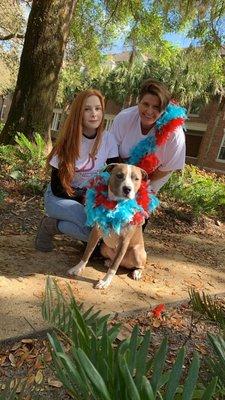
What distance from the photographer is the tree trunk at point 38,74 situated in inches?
302

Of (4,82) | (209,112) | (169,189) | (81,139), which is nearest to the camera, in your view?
(81,139)

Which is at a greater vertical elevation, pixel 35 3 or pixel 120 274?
pixel 35 3

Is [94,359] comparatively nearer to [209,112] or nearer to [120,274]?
[120,274]

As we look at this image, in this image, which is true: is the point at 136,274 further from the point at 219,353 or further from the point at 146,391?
the point at 146,391

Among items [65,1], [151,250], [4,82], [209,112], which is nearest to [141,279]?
[151,250]

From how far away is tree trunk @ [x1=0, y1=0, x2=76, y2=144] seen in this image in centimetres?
767

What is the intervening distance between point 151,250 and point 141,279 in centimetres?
106

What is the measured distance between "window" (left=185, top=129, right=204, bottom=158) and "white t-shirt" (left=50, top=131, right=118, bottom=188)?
2795 cm

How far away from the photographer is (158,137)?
410cm

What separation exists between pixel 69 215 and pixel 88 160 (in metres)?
0.58

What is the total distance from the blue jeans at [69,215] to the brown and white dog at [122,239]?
26 centimetres

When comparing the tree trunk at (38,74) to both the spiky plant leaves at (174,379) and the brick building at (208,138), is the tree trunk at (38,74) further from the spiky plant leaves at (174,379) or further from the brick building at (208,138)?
the brick building at (208,138)

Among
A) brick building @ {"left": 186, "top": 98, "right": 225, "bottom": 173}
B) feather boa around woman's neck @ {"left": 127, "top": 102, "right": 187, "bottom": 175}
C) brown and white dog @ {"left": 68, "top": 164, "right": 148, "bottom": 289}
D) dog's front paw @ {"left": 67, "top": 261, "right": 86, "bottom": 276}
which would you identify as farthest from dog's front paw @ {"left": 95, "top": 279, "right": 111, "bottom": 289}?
brick building @ {"left": 186, "top": 98, "right": 225, "bottom": 173}

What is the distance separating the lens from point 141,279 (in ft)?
13.3
